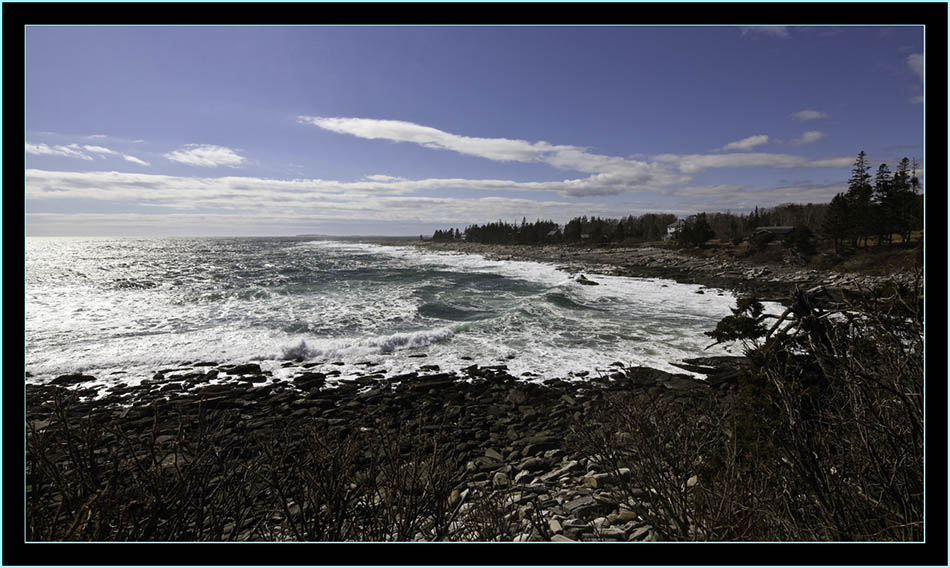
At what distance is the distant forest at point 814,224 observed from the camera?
2823cm

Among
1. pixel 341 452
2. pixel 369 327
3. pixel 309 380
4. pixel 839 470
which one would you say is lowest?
pixel 309 380

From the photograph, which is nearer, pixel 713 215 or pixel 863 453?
pixel 863 453

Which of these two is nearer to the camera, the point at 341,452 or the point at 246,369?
the point at 341,452

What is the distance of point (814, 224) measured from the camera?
6812 centimetres

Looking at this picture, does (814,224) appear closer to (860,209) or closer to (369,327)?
(860,209)

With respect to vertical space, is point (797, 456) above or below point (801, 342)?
below

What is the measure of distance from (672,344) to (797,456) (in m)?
12.2

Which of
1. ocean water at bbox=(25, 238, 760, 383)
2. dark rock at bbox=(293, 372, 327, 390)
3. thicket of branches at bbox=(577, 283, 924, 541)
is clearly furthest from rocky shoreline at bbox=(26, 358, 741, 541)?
thicket of branches at bbox=(577, 283, 924, 541)

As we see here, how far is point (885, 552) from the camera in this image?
2.39 m

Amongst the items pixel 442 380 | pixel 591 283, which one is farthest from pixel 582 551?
pixel 591 283

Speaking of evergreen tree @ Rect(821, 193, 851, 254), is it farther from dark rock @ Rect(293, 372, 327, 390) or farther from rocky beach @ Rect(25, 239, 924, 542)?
dark rock @ Rect(293, 372, 327, 390)

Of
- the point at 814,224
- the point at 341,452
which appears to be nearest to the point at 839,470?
the point at 341,452

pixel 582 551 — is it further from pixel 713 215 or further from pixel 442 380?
pixel 713 215

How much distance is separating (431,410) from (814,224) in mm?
85319
